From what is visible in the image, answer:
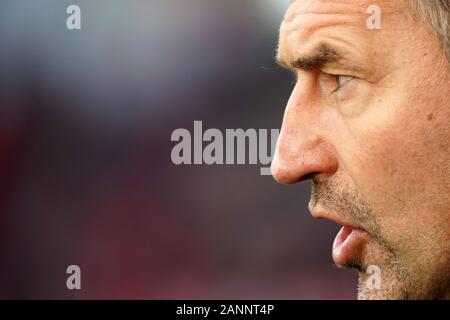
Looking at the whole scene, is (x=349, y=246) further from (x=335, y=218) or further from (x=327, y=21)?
(x=327, y=21)

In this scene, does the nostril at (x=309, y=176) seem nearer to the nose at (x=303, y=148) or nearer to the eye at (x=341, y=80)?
the nose at (x=303, y=148)

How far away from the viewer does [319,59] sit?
1090 millimetres

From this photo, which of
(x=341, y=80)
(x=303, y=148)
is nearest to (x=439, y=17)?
(x=341, y=80)

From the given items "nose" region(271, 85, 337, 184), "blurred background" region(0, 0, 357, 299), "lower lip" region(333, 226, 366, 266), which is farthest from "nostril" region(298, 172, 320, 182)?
"blurred background" region(0, 0, 357, 299)

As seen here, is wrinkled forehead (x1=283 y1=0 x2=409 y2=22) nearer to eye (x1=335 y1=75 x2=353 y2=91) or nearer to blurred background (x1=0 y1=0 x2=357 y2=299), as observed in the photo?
eye (x1=335 y1=75 x2=353 y2=91)

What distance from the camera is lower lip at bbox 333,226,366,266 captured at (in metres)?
1.11

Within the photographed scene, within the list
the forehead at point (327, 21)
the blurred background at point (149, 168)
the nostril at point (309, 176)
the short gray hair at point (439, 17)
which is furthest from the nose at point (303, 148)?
the blurred background at point (149, 168)

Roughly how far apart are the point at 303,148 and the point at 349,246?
18 cm

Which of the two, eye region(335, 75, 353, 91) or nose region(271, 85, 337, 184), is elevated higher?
eye region(335, 75, 353, 91)

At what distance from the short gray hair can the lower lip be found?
0.32m

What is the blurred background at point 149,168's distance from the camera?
3.55 m

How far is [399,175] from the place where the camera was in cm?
106

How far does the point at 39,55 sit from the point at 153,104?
2.21 feet

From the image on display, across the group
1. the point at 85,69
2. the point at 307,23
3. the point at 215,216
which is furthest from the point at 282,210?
the point at 307,23
